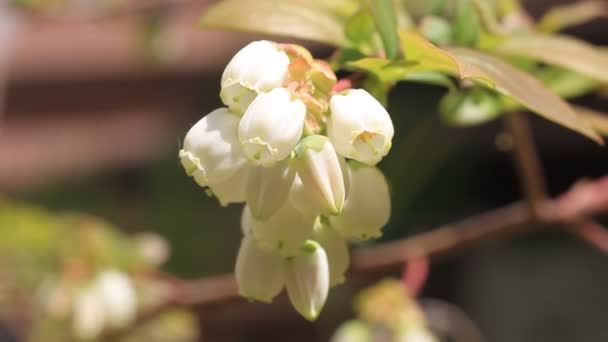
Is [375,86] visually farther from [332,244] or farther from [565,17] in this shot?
[565,17]

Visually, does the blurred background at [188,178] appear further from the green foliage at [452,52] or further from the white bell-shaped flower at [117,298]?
the green foliage at [452,52]

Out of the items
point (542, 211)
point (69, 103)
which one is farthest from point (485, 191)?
point (69, 103)

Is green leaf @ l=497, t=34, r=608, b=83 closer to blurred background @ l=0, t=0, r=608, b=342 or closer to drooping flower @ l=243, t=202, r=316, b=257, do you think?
drooping flower @ l=243, t=202, r=316, b=257

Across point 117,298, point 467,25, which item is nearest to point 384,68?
point 467,25

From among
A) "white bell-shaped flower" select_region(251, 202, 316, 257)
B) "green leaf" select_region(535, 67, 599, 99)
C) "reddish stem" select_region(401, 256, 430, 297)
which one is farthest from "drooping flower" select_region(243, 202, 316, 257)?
"reddish stem" select_region(401, 256, 430, 297)

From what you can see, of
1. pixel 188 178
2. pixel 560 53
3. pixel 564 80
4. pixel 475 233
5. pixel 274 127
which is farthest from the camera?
pixel 188 178

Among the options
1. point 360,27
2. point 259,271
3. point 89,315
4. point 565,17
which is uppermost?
point 565,17
